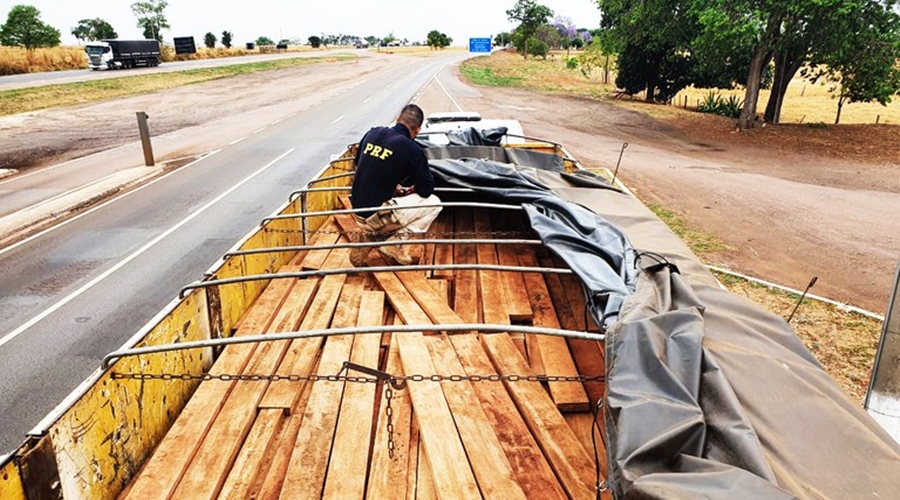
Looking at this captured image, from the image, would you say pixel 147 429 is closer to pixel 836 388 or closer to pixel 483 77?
pixel 836 388

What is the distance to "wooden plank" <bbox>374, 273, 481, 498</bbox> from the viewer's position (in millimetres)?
3584

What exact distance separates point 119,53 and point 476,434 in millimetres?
56083

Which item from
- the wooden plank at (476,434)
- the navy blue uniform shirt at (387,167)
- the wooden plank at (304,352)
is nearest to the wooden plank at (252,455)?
the wooden plank at (304,352)

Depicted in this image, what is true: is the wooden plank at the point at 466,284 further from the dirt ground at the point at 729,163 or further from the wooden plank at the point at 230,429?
the dirt ground at the point at 729,163

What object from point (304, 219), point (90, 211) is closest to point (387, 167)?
point (304, 219)

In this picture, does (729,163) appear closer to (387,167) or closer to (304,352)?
(387,167)

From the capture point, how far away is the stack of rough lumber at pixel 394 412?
12.0 feet

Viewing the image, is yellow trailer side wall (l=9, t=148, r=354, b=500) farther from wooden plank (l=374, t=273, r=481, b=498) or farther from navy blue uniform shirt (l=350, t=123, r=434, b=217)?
navy blue uniform shirt (l=350, t=123, r=434, b=217)

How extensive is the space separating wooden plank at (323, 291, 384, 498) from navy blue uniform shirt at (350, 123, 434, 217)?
7.42 feet

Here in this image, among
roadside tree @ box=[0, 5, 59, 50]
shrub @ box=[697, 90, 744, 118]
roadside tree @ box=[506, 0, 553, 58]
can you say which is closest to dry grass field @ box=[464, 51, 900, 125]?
shrub @ box=[697, 90, 744, 118]

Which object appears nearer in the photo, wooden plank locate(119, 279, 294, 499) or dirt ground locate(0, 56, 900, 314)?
wooden plank locate(119, 279, 294, 499)

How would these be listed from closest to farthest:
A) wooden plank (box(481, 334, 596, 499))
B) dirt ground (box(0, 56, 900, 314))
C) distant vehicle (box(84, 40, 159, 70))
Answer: wooden plank (box(481, 334, 596, 499))
dirt ground (box(0, 56, 900, 314))
distant vehicle (box(84, 40, 159, 70))

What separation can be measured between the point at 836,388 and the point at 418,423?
2.58 metres

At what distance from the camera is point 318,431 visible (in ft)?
13.6
